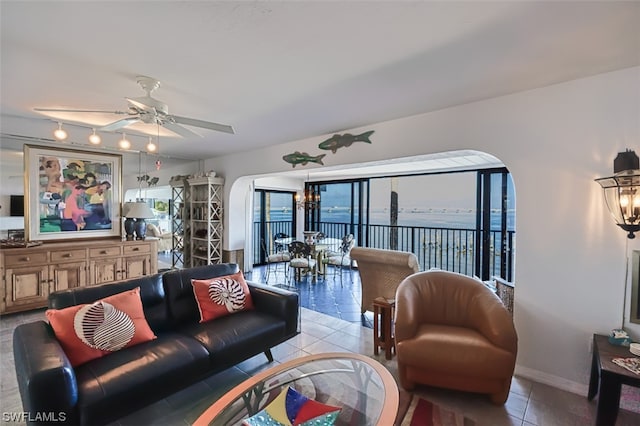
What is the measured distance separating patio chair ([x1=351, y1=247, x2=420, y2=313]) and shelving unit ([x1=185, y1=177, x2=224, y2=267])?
10.4ft

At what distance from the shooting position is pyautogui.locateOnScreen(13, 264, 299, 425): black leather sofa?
155cm

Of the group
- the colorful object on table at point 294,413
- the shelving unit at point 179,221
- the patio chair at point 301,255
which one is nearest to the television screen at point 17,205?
the shelving unit at point 179,221

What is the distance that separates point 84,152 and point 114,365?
4.01 metres

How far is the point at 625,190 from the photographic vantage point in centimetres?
208

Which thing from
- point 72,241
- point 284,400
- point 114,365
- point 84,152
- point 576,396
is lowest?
point 576,396

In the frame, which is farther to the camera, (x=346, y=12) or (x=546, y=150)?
(x=546, y=150)

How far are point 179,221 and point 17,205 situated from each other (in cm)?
259

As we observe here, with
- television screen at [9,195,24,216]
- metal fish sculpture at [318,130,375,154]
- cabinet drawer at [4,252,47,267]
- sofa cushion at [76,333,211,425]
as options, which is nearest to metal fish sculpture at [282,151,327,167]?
metal fish sculpture at [318,130,375,154]

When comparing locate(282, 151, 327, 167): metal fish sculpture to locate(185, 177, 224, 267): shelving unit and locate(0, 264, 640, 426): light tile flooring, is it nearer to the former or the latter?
locate(185, 177, 224, 267): shelving unit

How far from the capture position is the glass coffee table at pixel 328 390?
63.1 inches

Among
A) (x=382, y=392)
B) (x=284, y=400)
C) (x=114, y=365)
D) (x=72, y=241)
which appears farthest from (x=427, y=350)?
(x=72, y=241)

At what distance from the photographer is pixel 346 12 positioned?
1558 millimetres

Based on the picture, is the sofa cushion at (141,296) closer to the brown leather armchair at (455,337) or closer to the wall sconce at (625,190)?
the brown leather armchair at (455,337)

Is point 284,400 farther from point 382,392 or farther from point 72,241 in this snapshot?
point 72,241
